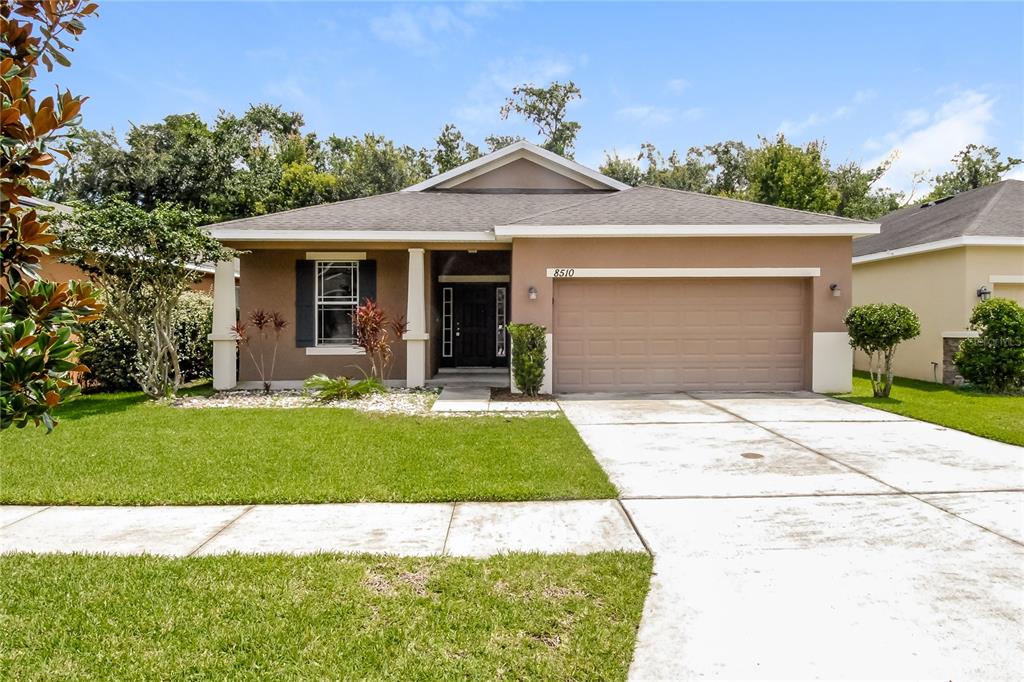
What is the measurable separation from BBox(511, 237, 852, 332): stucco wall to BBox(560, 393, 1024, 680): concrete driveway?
3984mm

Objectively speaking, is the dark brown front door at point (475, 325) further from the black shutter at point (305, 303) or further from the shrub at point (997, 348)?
the shrub at point (997, 348)

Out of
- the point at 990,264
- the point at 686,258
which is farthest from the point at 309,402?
the point at 990,264

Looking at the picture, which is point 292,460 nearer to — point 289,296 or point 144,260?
point 144,260

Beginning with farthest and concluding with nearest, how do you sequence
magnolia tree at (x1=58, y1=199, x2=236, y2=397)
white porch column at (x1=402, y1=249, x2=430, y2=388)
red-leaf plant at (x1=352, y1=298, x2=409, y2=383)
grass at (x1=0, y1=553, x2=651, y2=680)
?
white porch column at (x1=402, y1=249, x2=430, y2=388) → red-leaf plant at (x1=352, y1=298, x2=409, y2=383) → magnolia tree at (x1=58, y1=199, x2=236, y2=397) → grass at (x1=0, y1=553, x2=651, y2=680)

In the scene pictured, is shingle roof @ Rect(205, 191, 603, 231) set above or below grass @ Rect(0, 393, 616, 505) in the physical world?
above

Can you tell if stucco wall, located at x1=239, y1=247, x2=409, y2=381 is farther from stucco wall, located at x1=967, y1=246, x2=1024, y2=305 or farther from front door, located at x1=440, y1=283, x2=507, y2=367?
stucco wall, located at x1=967, y1=246, x2=1024, y2=305

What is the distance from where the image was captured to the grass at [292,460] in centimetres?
500

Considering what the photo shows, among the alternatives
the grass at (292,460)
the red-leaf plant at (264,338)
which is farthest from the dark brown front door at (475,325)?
the grass at (292,460)

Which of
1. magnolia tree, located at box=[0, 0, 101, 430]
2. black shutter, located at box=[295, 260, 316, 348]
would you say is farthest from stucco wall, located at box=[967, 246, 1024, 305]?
magnolia tree, located at box=[0, 0, 101, 430]

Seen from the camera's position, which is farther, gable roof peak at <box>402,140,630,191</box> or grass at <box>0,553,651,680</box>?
gable roof peak at <box>402,140,630,191</box>

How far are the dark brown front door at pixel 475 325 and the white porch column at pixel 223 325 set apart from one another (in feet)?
17.6

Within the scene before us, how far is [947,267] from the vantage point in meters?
12.8

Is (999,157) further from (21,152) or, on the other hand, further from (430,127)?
(21,152)

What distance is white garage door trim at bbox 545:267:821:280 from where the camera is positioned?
1091 centimetres
